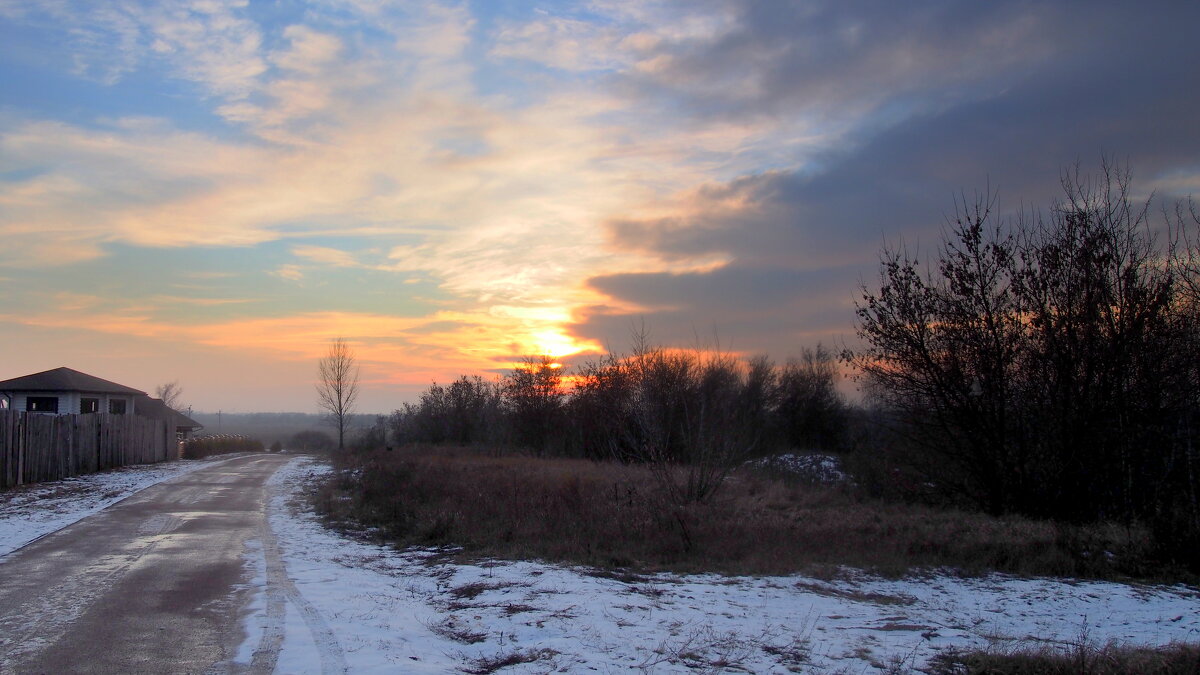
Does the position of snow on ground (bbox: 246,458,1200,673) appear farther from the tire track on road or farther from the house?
the house

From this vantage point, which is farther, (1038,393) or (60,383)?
(60,383)

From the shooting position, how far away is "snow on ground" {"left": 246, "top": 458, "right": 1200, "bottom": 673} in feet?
20.5

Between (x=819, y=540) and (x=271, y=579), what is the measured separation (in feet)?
28.2

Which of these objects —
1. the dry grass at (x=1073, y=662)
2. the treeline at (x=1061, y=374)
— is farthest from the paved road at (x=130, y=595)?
the treeline at (x=1061, y=374)

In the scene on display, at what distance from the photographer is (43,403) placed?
36.7 m

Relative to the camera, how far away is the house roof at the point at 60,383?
35.8 metres

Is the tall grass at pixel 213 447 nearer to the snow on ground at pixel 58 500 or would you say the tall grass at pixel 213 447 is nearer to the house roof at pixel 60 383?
the house roof at pixel 60 383

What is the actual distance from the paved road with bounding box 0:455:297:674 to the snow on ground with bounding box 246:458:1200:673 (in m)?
0.40

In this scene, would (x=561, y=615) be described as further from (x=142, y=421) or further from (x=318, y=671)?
(x=142, y=421)

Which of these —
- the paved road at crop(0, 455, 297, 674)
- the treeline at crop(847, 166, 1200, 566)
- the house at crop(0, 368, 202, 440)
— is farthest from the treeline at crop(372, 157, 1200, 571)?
the house at crop(0, 368, 202, 440)

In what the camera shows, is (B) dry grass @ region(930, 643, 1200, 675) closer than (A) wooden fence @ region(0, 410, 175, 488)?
Yes

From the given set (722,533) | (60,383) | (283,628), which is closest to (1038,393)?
(722,533)

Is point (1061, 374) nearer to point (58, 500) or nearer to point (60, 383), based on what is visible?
point (58, 500)

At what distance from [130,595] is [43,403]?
3729 centimetres
